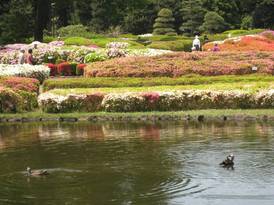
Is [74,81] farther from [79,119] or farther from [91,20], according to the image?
[91,20]

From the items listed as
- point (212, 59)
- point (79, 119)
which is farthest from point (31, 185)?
point (212, 59)

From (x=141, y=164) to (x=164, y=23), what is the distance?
51.7 m

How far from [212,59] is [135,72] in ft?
12.7

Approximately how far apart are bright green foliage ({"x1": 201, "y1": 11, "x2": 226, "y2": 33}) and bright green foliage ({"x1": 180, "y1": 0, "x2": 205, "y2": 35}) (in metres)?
1.04

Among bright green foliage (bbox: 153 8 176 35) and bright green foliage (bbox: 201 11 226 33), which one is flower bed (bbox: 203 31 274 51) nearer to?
bright green foliage (bbox: 201 11 226 33)

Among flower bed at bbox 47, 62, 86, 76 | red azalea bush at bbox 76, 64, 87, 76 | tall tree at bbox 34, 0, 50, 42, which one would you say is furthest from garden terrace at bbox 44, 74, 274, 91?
tall tree at bbox 34, 0, 50, 42

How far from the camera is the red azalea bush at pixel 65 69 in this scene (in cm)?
3622

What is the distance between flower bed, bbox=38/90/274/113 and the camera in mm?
22859

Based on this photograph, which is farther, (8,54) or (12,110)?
(8,54)

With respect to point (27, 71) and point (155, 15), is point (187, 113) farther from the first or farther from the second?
point (155, 15)

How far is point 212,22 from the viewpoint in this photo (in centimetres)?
6328

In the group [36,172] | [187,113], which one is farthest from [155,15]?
[36,172]

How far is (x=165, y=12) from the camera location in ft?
210

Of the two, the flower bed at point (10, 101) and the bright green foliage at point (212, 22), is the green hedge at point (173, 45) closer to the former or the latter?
the bright green foliage at point (212, 22)
